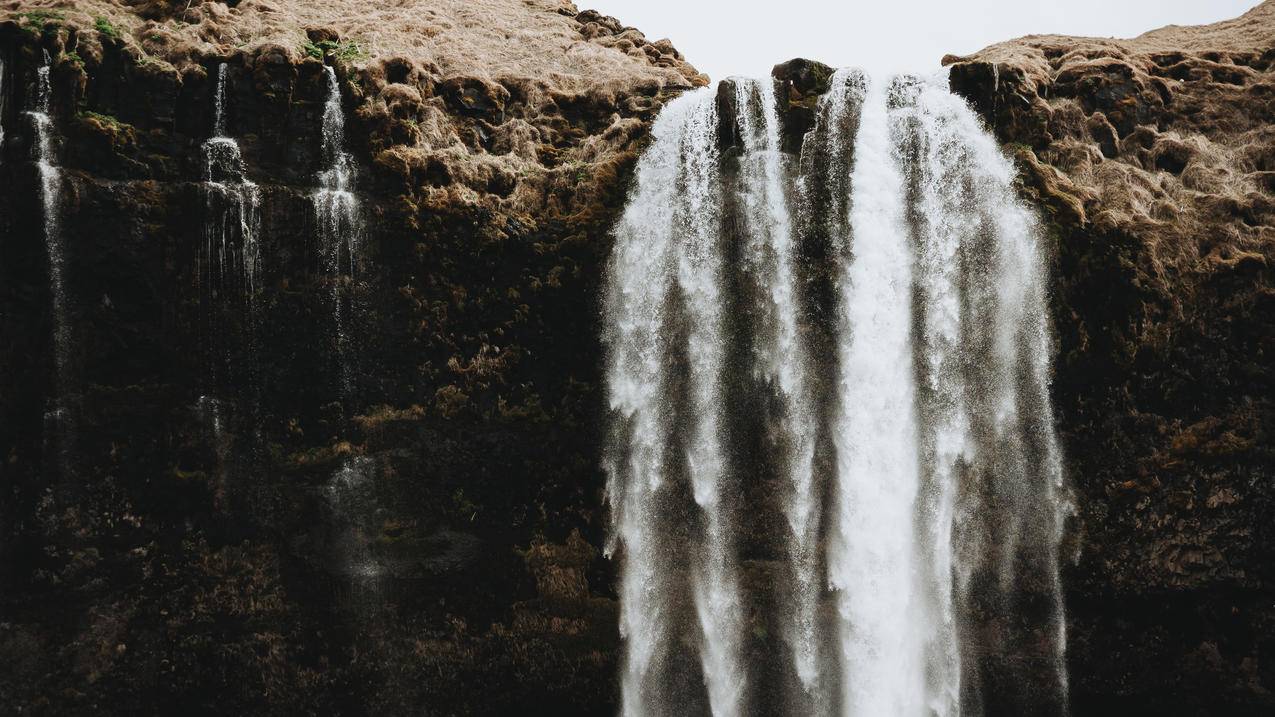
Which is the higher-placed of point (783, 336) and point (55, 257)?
point (55, 257)

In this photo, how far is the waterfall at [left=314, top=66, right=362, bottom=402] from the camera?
44.5ft

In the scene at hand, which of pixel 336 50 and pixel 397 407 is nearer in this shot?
pixel 397 407

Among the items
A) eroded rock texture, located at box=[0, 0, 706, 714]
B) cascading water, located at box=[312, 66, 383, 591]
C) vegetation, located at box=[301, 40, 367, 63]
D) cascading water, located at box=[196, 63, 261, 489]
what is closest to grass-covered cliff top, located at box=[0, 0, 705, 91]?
vegetation, located at box=[301, 40, 367, 63]

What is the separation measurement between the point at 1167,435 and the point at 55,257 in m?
19.3

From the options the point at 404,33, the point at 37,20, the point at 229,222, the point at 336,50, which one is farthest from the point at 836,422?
the point at 37,20

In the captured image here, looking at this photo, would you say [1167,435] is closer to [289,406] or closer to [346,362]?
[346,362]

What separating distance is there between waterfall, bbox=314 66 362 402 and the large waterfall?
4.81m

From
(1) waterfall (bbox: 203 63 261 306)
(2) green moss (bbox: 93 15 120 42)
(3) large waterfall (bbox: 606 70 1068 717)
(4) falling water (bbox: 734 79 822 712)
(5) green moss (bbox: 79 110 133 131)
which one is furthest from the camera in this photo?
(4) falling water (bbox: 734 79 822 712)

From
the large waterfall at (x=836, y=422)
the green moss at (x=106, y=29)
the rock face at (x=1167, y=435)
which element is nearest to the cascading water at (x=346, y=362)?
the green moss at (x=106, y=29)

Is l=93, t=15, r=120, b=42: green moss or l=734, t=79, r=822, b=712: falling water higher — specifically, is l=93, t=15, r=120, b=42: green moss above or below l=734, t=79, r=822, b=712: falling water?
above

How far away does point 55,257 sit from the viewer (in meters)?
12.6

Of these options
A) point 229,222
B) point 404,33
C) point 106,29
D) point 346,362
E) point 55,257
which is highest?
point 404,33

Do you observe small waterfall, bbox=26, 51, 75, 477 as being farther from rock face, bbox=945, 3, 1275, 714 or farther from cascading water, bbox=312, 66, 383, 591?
rock face, bbox=945, 3, 1275, 714

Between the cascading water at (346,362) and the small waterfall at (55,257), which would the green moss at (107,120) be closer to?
the small waterfall at (55,257)
